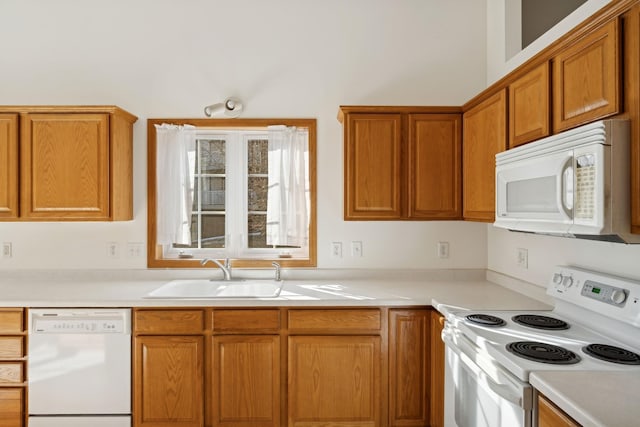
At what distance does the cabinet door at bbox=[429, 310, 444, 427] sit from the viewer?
210 centimetres

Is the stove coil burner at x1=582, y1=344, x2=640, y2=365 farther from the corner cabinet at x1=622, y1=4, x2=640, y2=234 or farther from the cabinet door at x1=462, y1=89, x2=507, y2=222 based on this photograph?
the cabinet door at x1=462, y1=89, x2=507, y2=222

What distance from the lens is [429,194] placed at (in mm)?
2525

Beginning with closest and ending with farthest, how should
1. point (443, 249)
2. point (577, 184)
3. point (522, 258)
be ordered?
1. point (577, 184)
2. point (522, 258)
3. point (443, 249)

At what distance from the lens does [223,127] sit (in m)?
2.85

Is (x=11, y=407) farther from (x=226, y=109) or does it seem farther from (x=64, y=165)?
(x=226, y=109)

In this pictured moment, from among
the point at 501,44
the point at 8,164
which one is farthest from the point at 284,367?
the point at 501,44

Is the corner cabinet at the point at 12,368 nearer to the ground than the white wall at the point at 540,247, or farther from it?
nearer to the ground

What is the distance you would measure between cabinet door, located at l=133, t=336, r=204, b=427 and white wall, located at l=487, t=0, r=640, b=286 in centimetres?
199

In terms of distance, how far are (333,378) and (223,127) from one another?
1874 millimetres

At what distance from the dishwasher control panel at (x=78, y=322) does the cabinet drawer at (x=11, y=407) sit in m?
0.38

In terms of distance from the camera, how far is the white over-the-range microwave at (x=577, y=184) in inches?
49.1

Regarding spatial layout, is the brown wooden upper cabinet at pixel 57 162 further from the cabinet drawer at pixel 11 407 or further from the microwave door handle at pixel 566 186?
the microwave door handle at pixel 566 186

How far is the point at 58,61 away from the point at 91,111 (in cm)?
73

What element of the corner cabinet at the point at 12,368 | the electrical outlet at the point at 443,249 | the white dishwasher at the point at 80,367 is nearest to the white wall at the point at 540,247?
the electrical outlet at the point at 443,249
